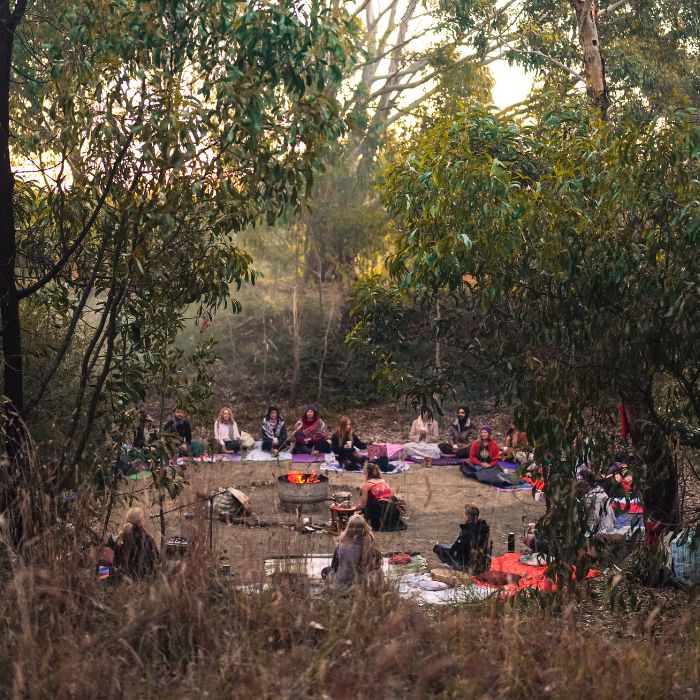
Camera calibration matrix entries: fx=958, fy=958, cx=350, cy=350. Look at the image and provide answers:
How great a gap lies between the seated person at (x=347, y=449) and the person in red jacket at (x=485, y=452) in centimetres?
160

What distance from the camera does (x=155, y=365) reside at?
6176mm

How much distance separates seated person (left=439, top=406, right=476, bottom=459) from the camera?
14.5 meters

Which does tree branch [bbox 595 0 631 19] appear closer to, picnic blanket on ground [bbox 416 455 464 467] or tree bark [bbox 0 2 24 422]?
picnic blanket on ground [bbox 416 455 464 467]

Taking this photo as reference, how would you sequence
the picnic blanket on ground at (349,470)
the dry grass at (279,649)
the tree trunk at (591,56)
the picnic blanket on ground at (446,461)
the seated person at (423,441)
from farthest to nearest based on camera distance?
1. the seated person at (423,441)
2. the picnic blanket on ground at (446,461)
3. the picnic blanket on ground at (349,470)
4. the tree trunk at (591,56)
5. the dry grass at (279,649)

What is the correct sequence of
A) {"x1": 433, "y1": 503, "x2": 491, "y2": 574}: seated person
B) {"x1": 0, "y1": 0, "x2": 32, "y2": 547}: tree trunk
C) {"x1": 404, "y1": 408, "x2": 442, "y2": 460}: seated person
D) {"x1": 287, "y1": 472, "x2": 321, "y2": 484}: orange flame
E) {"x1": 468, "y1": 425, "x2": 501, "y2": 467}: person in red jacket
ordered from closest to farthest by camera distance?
{"x1": 0, "y1": 0, "x2": 32, "y2": 547}: tree trunk → {"x1": 433, "y1": 503, "x2": 491, "y2": 574}: seated person → {"x1": 287, "y1": 472, "x2": 321, "y2": 484}: orange flame → {"x1": 468, "y1": 425, "x2": 501, "y2": 467}: person in red jacket → {"x1": 404, "y1": 408, "x2": 442, "y2": 460}: seated person

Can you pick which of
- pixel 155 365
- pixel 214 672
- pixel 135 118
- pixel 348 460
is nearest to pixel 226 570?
pixel 214 672

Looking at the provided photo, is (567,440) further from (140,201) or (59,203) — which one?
(59,203)

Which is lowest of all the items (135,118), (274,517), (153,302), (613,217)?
(274,517)

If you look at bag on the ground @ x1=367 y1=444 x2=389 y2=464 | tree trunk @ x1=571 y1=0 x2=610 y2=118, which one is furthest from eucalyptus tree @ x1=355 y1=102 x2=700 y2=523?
bag on the ground @ x1=367 y1=444 x2=389 y2=464

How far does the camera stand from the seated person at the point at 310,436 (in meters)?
14.7

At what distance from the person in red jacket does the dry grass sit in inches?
368

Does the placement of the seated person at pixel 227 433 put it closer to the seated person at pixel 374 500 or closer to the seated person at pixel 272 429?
the seated person at pixel 272 429

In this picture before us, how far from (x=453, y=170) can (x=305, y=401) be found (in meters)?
12.4

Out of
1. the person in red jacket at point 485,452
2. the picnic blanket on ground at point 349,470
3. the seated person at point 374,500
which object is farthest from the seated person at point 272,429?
the seated person at point 374,500
